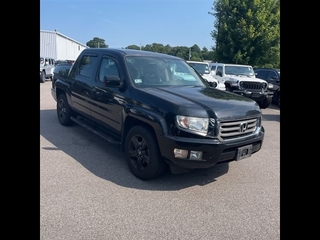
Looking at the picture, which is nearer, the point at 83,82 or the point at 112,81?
the point at 112,81

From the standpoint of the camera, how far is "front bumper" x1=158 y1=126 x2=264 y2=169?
3.41m

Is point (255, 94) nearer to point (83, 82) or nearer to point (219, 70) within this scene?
point (219, 70)

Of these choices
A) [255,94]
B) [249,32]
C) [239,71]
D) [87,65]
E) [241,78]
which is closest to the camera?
[87,65]

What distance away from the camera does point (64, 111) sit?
260 inches

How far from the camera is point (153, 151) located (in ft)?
12.2

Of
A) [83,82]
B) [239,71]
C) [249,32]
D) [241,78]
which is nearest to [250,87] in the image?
[241,78]

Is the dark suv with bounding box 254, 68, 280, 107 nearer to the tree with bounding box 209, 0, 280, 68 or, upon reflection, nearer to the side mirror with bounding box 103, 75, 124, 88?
the tree with bounding box 209, 0, 280, 68

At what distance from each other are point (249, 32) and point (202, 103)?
22011 millimetres

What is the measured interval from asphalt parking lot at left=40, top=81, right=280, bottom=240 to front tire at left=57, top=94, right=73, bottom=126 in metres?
1.42

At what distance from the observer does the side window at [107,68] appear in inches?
186
